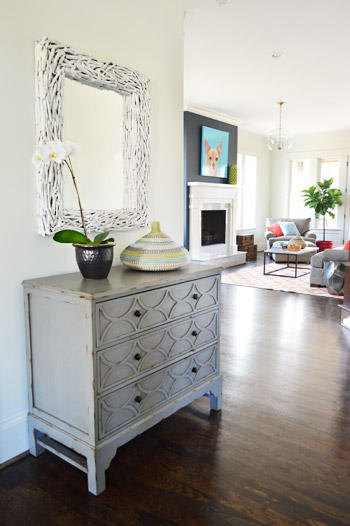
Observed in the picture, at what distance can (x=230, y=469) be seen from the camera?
6.23 ft

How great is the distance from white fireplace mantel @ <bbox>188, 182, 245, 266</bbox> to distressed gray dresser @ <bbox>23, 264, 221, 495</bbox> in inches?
207

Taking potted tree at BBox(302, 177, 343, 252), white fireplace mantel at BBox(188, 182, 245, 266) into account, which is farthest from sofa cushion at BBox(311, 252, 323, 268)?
potted tree at BBox(302, 177, 343, 252)

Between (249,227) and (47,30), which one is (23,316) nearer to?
(47,30)

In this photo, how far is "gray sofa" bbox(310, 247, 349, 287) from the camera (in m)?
5.74

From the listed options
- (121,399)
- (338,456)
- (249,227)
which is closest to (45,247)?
(121,399)

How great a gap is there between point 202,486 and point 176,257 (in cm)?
109

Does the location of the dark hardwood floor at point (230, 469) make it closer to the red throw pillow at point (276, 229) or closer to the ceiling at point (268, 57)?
the ceiling at point (268, 57)

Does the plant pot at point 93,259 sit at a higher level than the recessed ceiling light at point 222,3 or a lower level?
lower

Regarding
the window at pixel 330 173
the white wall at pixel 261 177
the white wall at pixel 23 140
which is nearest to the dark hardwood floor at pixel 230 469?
the white wall at pixel 23 140

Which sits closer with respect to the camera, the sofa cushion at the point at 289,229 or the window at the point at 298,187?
the sofa cushion at the point at 289,229

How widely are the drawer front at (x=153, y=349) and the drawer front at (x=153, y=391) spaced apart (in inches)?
2.2

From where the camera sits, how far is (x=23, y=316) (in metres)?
1.98

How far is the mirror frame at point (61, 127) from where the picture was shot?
76.6 inches

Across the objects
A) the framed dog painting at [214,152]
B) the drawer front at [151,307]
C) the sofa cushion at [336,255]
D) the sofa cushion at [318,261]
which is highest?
the framed dog painting at [214,152]
